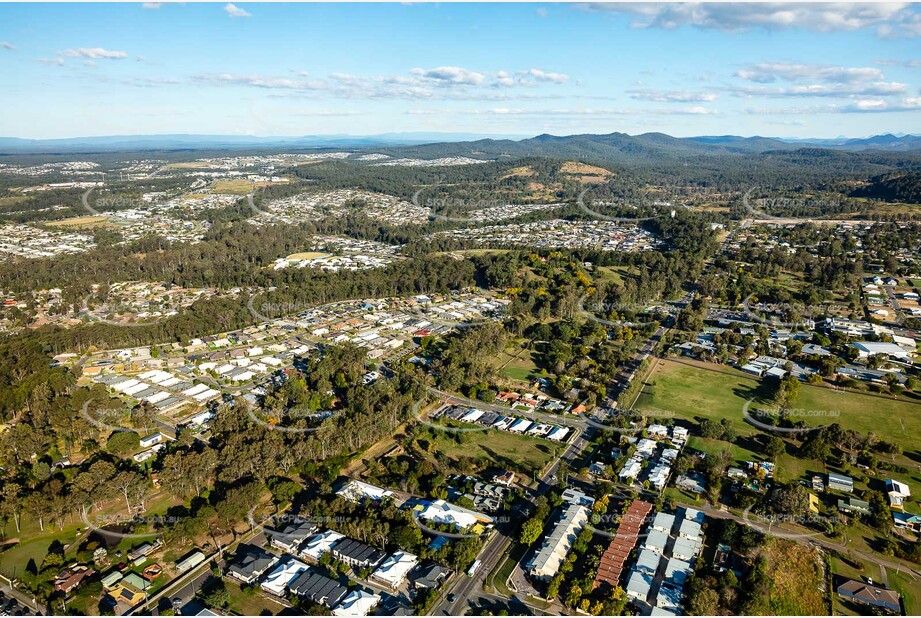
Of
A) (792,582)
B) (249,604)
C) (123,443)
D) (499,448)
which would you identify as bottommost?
(249,604)

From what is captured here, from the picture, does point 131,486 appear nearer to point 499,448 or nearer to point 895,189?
point 499,448

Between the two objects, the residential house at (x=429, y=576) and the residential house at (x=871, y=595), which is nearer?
the residential house at (x=871, y=595)

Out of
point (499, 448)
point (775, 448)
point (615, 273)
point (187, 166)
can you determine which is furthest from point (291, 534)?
point (187, 166)

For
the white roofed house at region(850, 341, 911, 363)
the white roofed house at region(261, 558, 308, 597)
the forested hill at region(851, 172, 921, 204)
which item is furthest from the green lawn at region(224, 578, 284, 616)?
the forested hill at region(851, 172, 921, 204)

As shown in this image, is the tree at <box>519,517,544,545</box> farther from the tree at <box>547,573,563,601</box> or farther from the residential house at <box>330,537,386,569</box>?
the residential house at <box>330,537,386,569</box>

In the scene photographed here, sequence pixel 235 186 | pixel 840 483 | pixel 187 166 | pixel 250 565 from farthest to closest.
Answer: pixel 187 166
pixel 235 186
pixel 840 483
pixel 250 565

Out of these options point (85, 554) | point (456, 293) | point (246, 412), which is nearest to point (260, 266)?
point (456, 293)

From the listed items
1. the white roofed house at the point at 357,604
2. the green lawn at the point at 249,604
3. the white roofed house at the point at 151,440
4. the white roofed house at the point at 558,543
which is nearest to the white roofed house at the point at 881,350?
the white roofed house at the point at 558,543

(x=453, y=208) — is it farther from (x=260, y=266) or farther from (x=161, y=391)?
(x=161, y=391)

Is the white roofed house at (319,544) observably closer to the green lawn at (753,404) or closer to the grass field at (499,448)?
the grass field at (499,448)
